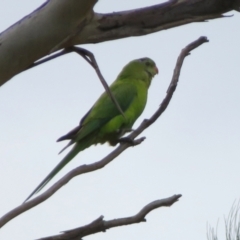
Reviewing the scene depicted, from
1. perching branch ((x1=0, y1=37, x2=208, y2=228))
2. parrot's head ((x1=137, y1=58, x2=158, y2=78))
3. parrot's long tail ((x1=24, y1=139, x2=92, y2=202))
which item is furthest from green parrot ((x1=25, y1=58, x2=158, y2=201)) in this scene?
perching branch ((x1=0, y1=37, x2=208, y2=228))

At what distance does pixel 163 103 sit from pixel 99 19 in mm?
364

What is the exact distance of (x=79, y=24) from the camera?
6.31 ft

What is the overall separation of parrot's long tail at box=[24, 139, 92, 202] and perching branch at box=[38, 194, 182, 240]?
0.81 metres

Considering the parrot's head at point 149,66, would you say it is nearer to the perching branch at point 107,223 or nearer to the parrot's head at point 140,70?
the parrot's head at point 140,70

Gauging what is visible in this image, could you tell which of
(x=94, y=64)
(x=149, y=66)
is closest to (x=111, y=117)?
(x=149, y=66)

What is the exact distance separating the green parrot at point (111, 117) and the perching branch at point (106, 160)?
1.49 meters

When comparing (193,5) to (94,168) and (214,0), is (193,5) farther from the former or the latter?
(94,168)

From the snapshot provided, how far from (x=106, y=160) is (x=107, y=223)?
11.1 inches

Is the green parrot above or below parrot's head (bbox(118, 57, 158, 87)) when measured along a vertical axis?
below

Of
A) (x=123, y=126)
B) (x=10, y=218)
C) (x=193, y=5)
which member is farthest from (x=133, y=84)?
(x=10, y=218)

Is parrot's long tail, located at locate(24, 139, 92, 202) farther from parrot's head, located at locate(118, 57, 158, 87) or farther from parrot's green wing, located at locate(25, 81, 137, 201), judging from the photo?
parrot's head, located at locate(118, 57, 158, 87)

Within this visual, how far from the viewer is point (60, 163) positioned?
3332 mm

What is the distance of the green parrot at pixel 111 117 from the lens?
3.88 m

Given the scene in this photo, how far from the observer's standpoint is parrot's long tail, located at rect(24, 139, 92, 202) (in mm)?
2707
